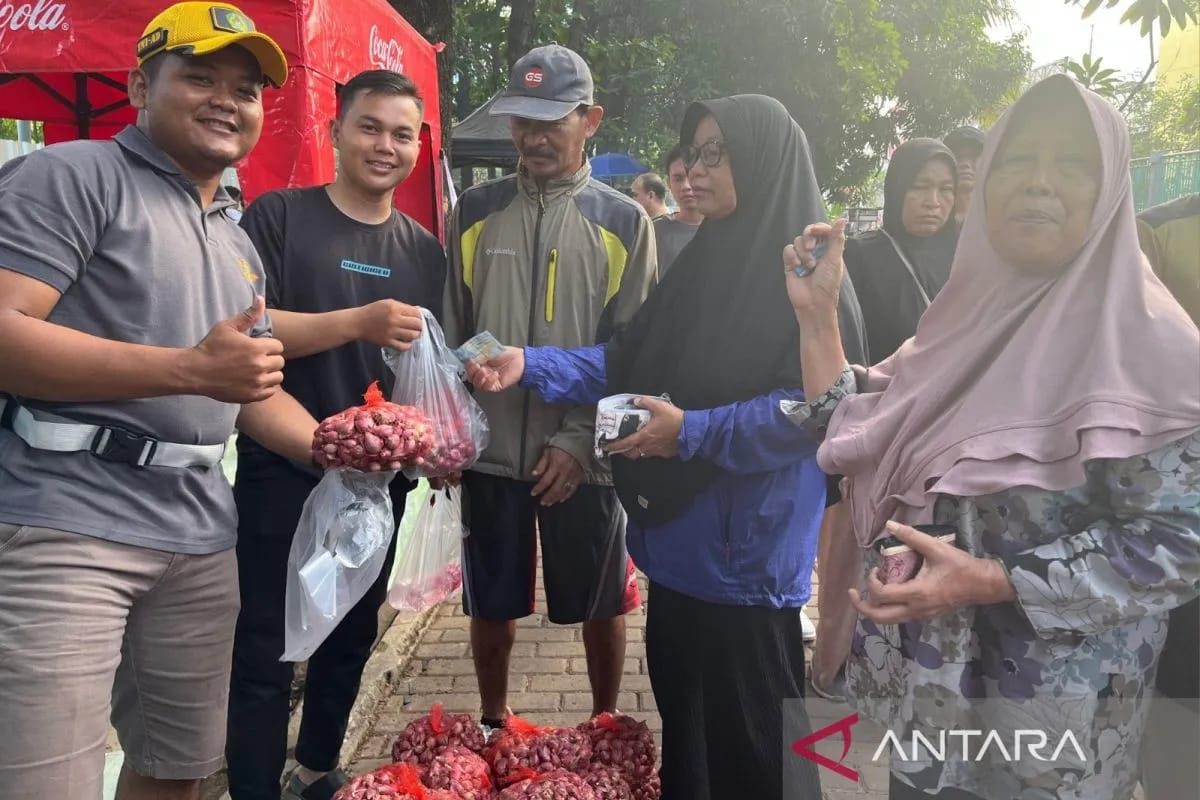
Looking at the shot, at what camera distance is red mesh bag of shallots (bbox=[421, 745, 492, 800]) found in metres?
2.38

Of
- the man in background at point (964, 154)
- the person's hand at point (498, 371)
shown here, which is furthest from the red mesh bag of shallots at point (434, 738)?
the man in background at point (964, 154)

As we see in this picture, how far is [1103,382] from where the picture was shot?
1.44m

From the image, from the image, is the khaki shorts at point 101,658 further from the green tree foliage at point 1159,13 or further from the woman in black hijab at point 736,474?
the green tree foliage at point 1159,13

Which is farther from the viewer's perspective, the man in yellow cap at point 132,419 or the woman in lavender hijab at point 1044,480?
the man in yellow cap at point 132,419

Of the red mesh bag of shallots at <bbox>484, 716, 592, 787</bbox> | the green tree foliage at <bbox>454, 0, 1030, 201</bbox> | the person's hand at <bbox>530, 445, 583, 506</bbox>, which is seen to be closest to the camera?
the red mesh bag of shallots at <bbox>484, 716, 592, 787</bbox>

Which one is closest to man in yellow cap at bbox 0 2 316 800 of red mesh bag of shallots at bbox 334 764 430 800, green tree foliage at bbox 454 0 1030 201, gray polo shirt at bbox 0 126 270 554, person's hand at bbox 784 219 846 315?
gray polo shirt at bbox 0 126 270 554

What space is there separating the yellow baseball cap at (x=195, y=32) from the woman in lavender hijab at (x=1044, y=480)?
1.76 m

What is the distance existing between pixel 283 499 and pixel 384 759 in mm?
1316

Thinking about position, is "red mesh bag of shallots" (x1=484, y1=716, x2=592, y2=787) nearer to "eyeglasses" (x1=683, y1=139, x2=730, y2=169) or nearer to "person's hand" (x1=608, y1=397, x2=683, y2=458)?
"person's hand" (x1=608, y1=397, x2=683, y2=458)

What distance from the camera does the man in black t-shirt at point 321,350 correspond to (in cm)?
267

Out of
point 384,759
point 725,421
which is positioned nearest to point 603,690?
point 384,759

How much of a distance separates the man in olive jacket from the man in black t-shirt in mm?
277

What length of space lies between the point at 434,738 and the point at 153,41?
212cm

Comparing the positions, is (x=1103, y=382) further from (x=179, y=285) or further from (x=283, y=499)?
(x=283, y=499)
